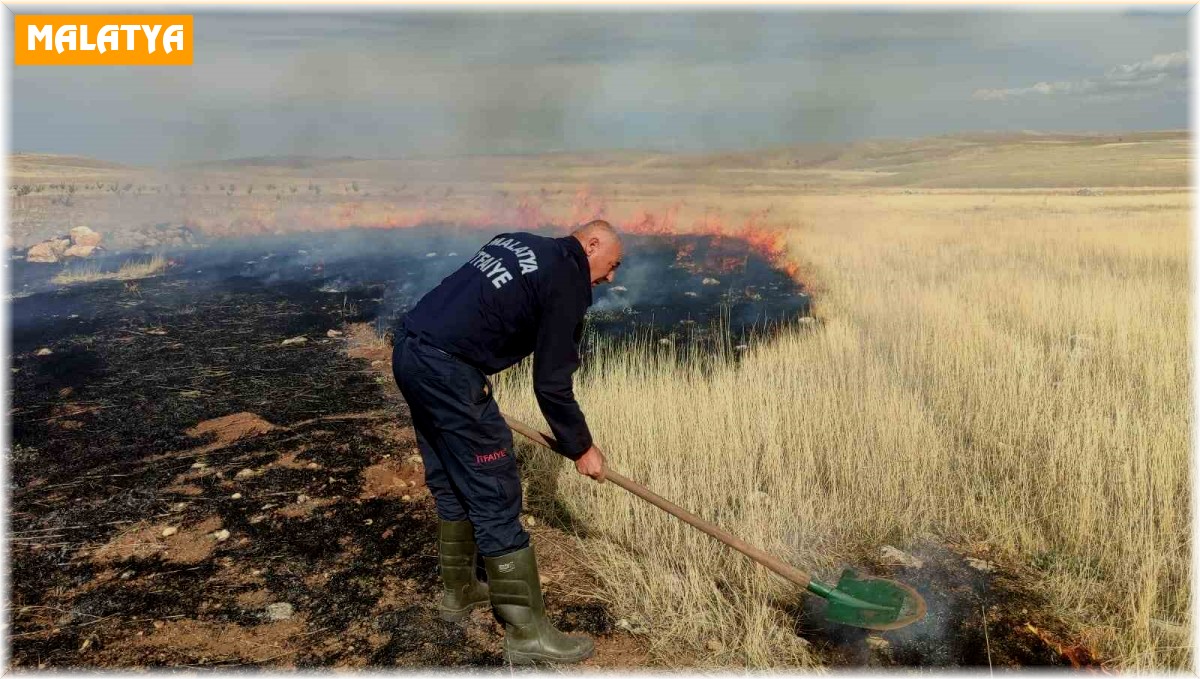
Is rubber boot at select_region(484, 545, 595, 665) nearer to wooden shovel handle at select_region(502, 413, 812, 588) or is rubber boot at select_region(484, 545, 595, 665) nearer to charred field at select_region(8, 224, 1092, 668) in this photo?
charred field at select_region(8, 224, 1092, 668)

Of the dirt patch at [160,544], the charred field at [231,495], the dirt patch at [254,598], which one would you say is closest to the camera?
the charred field at [231,495]

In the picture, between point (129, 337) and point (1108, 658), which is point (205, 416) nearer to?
point (129, 337)

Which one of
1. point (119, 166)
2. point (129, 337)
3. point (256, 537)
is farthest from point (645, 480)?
point (119, 166)

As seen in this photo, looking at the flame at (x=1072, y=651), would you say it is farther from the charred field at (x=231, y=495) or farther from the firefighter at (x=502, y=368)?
the firefighter at (x=502, y=368)

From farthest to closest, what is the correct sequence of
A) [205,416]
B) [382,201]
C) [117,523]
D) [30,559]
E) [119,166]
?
[119,166] → [382,201] → [205,416] → [117,523] → [30,559]

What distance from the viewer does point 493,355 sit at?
313 cm

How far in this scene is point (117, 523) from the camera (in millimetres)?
4316

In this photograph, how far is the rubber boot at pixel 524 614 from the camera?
10.4 ft

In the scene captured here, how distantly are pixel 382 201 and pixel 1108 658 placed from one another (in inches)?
1063

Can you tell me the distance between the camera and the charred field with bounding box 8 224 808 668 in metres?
3.36

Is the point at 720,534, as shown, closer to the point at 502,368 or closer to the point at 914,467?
the point at 502,368

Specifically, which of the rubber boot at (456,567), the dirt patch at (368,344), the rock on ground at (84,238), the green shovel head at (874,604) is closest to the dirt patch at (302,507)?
the rubber boot at (456,567)

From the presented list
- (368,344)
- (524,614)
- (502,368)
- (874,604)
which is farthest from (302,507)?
(368,344)

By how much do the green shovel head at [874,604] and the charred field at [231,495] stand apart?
2.56 feet
